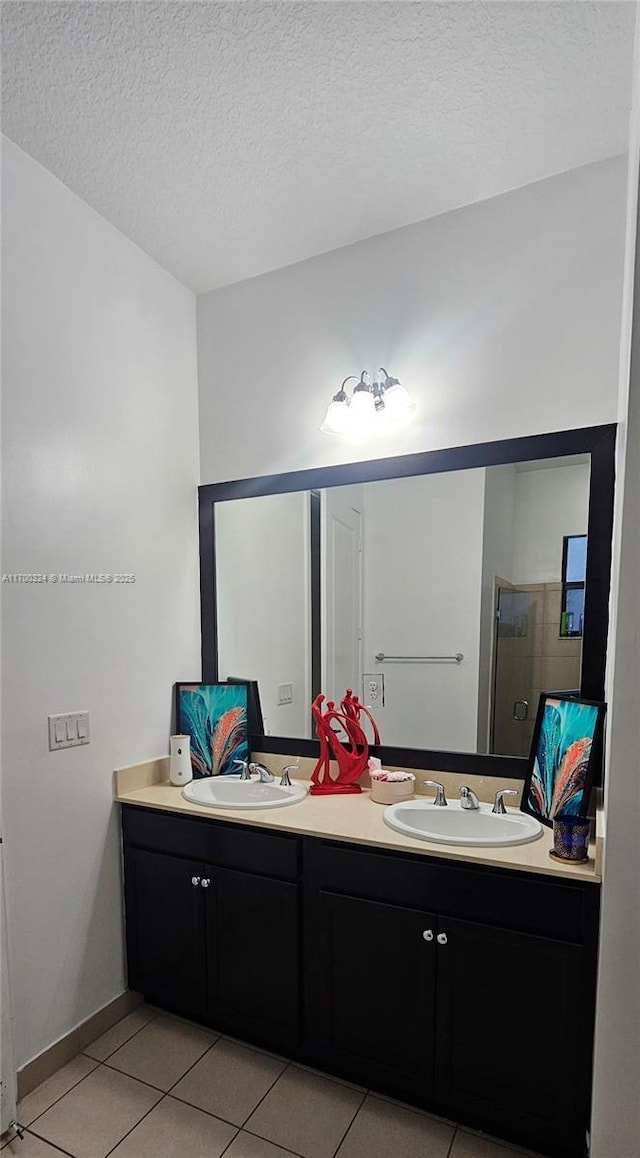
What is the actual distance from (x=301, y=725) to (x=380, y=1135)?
45.3 inches

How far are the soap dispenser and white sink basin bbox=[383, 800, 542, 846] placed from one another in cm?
79

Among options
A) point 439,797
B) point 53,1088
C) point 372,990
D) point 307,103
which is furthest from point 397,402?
point 53,1088

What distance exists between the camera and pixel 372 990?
1574mm

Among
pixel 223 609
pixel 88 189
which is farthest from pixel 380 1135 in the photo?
pixel 88 189

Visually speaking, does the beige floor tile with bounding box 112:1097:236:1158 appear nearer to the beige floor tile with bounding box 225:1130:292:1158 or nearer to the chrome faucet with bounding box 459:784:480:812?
the beige floor tile with bounding box 225:1130:292:1158

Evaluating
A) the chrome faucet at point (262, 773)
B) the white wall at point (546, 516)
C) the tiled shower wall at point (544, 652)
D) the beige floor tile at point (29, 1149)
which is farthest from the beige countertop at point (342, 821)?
the beige floor tile at point (29, 1149)

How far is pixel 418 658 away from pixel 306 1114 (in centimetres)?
132

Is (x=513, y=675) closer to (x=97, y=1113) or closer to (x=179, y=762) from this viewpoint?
(x=179, y=762)

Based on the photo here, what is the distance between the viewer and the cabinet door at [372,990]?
1.51 metres

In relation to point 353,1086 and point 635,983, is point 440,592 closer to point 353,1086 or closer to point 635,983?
point 353,1086

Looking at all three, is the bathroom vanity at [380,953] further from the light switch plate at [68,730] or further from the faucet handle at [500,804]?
the light switch plate at [68,730]

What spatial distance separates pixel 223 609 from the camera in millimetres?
2379

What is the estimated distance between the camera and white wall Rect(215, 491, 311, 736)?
2.23 metres

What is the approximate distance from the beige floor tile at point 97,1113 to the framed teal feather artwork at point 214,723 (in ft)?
2.92
